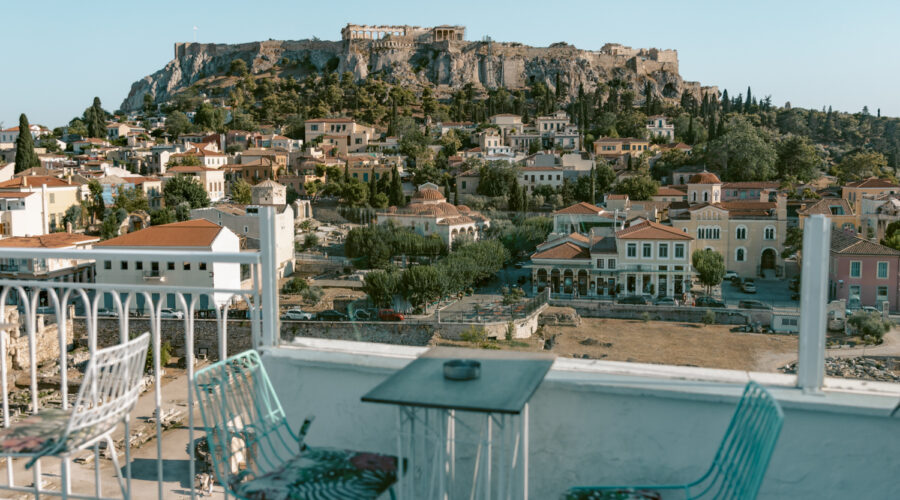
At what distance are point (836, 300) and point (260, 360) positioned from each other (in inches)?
966

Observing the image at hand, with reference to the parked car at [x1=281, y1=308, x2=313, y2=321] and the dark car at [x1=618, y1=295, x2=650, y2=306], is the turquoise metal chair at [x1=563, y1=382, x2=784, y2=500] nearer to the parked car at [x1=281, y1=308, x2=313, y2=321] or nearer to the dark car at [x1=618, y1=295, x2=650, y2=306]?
the parked car at [x1=281, y1=308, x2=313, y2=321]

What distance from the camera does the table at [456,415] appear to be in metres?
1.92

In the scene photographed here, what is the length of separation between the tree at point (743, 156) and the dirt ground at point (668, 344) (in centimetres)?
2176

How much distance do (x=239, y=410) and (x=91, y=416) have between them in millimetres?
422

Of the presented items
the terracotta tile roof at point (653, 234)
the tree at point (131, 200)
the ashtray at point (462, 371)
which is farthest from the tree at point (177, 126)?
the ashtray at point (462, 371)

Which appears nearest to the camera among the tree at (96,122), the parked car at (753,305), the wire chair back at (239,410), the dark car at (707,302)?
the wire chair back at (239,410)

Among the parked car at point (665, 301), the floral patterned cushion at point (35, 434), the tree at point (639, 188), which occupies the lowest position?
the parked car at point (665, 301)

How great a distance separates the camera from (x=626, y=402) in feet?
7.70

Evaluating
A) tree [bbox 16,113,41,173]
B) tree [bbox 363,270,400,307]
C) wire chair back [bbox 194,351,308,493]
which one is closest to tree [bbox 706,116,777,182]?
tree [bbox 363,270,400,307]

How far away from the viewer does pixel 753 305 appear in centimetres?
2330

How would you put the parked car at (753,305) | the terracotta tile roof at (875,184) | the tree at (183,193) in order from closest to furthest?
1. the parked car at (753,305)
2. the terracotta tile roof at (875,184)
3. the tree at (183,193)

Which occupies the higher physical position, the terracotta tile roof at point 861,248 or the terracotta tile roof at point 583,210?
the terracotta tile roof at point 583,210

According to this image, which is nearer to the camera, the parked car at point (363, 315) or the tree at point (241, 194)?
the parked car at point (363, 315)

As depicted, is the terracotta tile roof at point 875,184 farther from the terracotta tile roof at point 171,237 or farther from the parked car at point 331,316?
the terracotta tile roof at point 171,237
